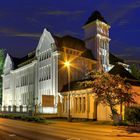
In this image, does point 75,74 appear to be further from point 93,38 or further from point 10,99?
point 10,99

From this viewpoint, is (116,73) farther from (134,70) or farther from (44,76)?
(134,70)

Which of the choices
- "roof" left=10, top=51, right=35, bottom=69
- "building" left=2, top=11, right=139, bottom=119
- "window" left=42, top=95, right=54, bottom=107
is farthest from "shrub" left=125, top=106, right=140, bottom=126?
"roof" left=10, top=51, right=35, bottom=69

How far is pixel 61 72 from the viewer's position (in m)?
56.7

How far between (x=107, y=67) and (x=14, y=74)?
23315 millimetres

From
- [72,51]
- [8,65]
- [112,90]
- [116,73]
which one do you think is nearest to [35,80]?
[72,51]

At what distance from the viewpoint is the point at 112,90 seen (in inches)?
1455

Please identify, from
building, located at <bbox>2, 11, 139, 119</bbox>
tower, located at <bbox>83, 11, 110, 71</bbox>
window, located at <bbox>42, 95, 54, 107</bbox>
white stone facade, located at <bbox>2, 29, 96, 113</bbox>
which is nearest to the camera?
window, located at <bbox>42, 95, 54, 107</bbox>

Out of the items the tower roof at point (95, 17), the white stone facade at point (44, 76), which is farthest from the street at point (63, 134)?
the tower roof at point (95, 17)

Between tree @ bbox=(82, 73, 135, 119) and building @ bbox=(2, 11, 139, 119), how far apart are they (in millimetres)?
9434

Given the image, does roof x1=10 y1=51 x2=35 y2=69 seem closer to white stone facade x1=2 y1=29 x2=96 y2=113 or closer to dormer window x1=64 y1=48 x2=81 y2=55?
white stone facade x1=2 y1=29 x2=96 y2=113

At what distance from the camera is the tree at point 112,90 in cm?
3712

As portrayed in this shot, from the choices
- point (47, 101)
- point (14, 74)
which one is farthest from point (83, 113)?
point (14, 74)

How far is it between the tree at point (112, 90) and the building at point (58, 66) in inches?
371

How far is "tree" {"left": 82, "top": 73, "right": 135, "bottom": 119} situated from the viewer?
122 ft
